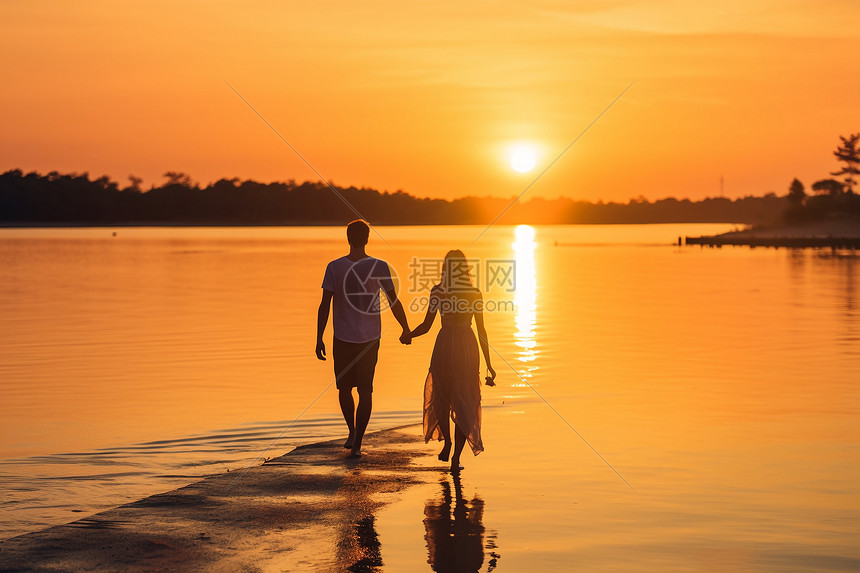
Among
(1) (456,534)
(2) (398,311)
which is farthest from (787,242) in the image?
(1) (456,534)

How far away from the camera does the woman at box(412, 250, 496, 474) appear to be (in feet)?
34.9

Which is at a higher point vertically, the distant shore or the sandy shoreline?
the distant shore

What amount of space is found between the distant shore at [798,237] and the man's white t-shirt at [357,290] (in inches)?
4408

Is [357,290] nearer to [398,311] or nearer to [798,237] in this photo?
[398,311]

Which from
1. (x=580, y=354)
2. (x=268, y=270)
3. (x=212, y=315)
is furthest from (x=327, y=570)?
(x=268, y=270)

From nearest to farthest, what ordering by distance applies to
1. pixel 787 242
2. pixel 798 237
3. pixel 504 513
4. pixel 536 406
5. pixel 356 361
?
pixel 504 513
pixel 356 361
pixel 536 406
pixel 787 242
pixel 798 237

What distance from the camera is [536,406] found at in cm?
1488

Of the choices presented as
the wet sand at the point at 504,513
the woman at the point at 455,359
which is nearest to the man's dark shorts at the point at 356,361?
the woman at the point at 455,359

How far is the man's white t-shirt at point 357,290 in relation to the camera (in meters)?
10.7

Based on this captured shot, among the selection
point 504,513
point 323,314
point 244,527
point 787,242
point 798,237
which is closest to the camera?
point 244,527

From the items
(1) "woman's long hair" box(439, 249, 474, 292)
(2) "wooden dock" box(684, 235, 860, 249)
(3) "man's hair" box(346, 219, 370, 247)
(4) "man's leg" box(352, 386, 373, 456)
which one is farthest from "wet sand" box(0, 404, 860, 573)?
(2) "wooden dock" box(684, 235, 860, 249)

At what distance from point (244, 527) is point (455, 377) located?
330cm

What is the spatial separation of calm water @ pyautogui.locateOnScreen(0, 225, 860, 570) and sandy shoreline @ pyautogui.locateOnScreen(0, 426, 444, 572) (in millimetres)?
526

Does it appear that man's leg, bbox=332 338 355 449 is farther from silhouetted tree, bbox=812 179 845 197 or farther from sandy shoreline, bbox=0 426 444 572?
silhouetted tree, bbox=812 179 845 197
